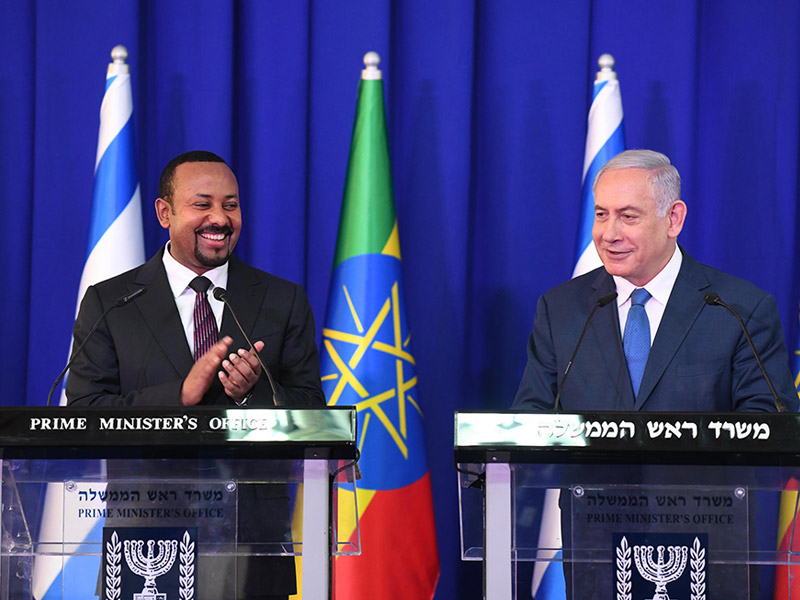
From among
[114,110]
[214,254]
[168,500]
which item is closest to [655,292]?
[214,254]

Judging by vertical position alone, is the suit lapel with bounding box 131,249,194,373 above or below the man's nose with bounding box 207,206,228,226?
below

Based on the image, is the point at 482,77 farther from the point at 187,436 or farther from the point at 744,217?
the point at 187,436

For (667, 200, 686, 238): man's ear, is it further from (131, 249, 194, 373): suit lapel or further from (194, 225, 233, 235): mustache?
(131, 249, 194, 373): suit lapel

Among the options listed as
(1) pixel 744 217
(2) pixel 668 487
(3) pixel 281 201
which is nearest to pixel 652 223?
(2) pixel 668 487

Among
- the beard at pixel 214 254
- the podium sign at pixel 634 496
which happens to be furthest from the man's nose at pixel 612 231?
the beard at pixel 214 254

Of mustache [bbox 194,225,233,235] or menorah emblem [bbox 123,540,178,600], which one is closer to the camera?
menorah emblem [bbox 123,540,178,600]

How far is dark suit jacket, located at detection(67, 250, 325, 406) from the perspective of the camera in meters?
3.10

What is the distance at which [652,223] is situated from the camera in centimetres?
316

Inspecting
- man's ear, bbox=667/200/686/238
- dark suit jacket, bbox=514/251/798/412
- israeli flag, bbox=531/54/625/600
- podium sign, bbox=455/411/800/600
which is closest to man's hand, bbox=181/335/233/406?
podium sign, bbox=455/411/800/600

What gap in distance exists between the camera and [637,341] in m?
3.05

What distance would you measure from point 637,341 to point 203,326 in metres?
1.29

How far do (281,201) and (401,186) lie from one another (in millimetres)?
517

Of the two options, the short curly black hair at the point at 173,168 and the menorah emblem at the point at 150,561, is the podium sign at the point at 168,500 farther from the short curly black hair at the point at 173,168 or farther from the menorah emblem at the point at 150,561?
the short curly black hair at the point at 173,168

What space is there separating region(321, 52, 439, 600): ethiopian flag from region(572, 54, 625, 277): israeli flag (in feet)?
2.42
